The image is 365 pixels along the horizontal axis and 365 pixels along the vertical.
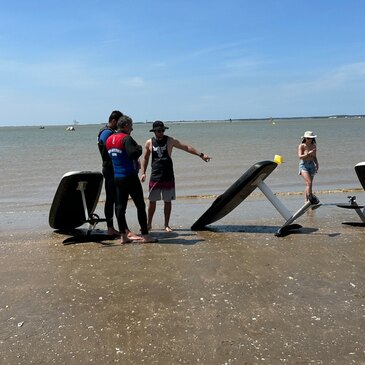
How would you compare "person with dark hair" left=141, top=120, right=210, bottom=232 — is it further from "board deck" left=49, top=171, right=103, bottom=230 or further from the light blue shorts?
the light blue shorts

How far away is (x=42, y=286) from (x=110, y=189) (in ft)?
7.75

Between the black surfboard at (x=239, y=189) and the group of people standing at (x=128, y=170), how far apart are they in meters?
0.70

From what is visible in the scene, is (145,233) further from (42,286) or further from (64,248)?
(42,286)

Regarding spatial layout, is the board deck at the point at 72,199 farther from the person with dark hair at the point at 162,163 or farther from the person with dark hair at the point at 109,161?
the person with dark hair at the point at 162,163

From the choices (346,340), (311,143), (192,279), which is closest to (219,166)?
(311,143)

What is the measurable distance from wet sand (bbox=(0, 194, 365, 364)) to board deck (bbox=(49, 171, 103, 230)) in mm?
634

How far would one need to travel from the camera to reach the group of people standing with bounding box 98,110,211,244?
20.8ft

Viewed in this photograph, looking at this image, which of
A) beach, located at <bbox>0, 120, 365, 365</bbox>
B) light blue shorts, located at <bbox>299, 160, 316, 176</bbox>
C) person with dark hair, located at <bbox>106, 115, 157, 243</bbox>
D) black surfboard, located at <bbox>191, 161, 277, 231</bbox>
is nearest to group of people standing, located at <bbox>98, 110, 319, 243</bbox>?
person with dark hair, located at <bbox>106, 115, 157, 243</bbox>

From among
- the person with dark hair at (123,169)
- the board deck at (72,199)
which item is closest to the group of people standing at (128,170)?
the person with dark hair at (123,169)

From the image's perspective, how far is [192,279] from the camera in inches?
194

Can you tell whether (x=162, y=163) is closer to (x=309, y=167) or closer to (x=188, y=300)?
(x=188, y=300)

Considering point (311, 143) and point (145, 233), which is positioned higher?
point (311, 143)

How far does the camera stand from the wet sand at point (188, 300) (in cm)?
346

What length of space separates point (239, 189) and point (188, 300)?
2.86 meters
